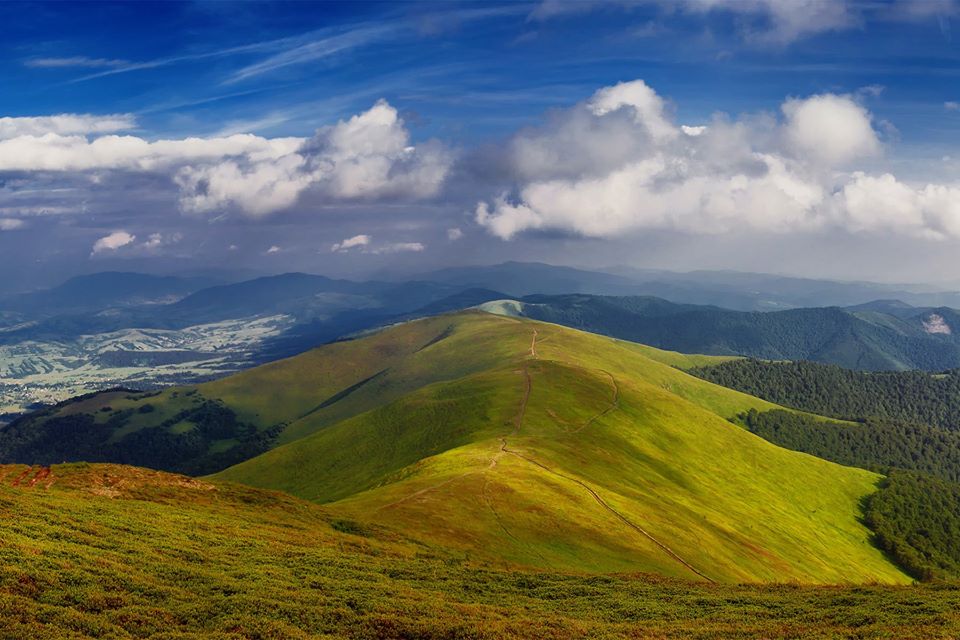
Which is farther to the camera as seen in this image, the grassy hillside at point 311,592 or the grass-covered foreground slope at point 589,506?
the grass-covered foreground slope at point 589,506

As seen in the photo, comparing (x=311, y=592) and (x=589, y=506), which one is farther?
(x=589, y=506)

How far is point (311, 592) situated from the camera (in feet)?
144

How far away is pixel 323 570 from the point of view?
51.4m

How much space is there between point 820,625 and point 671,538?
59.0 metres

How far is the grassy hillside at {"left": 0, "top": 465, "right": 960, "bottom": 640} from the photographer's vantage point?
36.4 metres

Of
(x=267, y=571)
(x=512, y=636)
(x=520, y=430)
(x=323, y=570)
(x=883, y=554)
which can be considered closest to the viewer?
(x=512, y=636)

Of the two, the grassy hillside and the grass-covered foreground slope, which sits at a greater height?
the grassy hillside

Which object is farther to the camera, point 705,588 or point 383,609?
point 705,588

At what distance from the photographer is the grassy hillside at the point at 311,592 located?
36.4m

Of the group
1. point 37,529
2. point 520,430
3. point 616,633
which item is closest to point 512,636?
point 616,633

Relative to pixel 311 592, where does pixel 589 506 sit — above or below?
below

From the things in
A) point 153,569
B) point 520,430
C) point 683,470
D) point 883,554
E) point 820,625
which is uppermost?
point 153,569

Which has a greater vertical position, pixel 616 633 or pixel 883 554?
pixel 616 633

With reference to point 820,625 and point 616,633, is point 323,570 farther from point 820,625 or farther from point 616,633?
point 820,625
